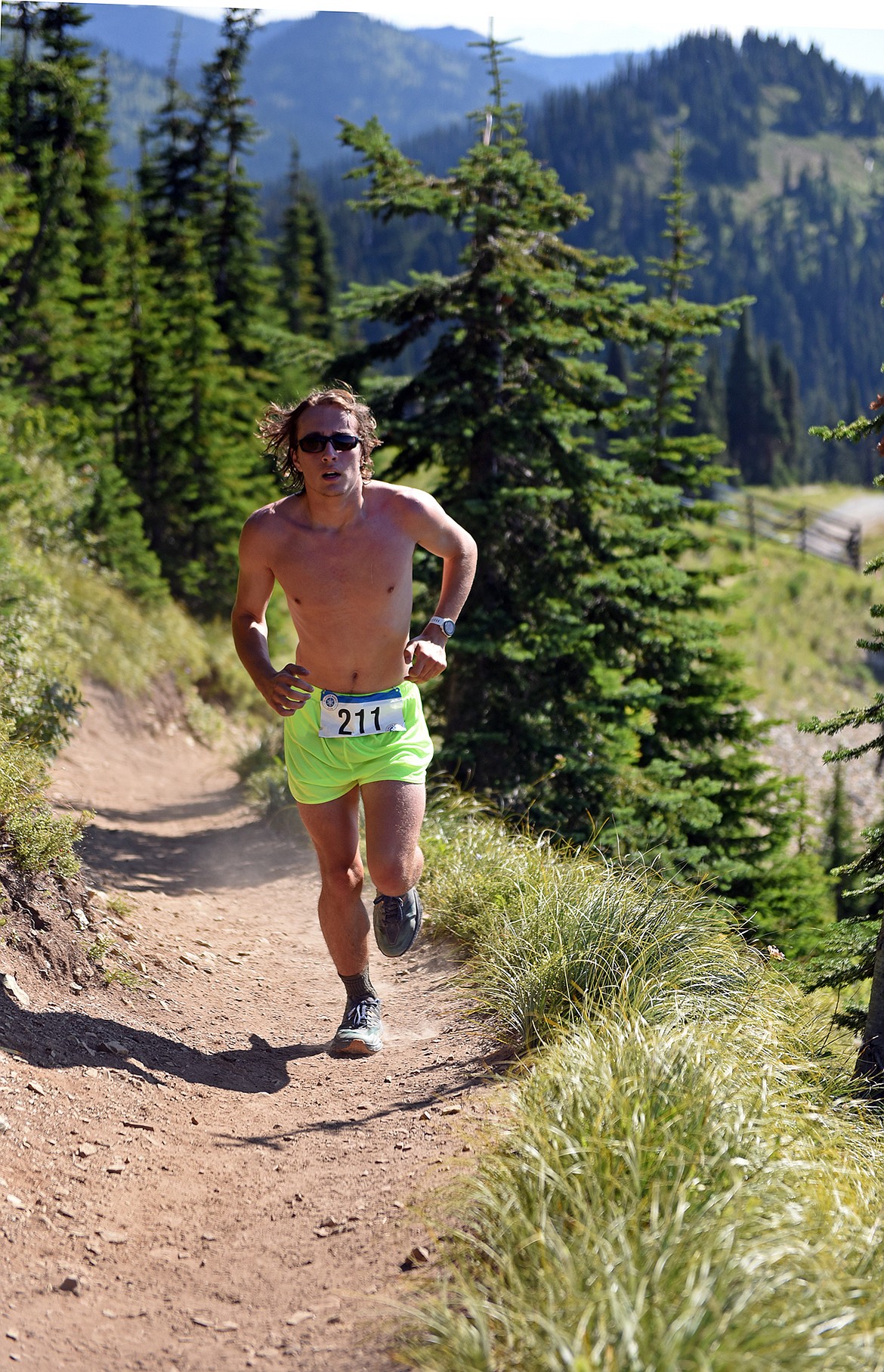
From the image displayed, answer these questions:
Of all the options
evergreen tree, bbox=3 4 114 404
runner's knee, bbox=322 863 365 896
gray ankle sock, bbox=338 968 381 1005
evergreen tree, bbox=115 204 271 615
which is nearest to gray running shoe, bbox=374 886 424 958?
runner's knee, bbox=322 863 365 896

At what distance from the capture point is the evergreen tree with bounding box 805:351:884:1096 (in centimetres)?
488

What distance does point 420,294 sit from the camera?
10297mm

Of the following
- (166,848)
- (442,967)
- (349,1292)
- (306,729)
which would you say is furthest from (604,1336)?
(166,848)

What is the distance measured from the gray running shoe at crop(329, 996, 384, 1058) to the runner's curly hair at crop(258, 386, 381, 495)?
2021mm

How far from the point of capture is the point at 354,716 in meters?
4.32

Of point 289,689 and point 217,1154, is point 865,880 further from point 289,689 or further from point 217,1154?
point 217,1154

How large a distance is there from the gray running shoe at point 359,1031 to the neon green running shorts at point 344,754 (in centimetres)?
85

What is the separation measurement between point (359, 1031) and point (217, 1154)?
0.94 m

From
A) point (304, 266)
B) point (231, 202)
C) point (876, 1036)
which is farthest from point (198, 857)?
point (304, 266)

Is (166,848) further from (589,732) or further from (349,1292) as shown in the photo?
(349,1292)

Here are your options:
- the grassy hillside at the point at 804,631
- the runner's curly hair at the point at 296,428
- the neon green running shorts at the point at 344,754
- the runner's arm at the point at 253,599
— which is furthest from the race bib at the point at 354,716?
the grassy hillside at the point at 804,631

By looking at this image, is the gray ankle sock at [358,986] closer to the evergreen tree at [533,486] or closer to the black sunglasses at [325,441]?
the black sunglasses at [325,441]

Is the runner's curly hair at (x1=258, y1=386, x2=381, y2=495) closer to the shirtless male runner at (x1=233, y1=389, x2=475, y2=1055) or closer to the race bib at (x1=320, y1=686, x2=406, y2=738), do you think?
the shirtless male runner at (x1=233, y1=389, x2=475, y2=1055)

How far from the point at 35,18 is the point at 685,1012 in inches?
1074
